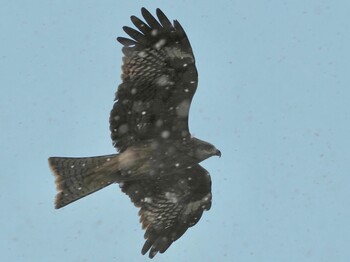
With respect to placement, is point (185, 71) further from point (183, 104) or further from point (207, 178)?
point (207, 178)

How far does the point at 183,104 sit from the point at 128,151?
112cm

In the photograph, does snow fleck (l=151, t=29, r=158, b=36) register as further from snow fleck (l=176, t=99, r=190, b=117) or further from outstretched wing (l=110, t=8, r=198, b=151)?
snow fleck (l=176, t=99, r=190, b=117)

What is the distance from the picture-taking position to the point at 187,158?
1541cm

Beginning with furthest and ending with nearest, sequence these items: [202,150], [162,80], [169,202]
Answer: [169,202], [202,150], [162,80]

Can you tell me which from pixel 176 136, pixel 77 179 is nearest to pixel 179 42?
pixel 176 136

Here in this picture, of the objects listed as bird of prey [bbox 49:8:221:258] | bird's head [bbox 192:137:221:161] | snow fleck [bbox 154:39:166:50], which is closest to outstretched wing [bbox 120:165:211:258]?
bird of prey [bbox 49:8:221:258]

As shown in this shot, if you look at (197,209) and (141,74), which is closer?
(141,74)

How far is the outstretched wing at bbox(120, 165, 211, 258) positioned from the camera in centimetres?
1603

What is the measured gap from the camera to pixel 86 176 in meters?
15.4

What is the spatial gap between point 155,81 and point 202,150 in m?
1.25

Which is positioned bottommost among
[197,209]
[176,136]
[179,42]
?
[197,209]

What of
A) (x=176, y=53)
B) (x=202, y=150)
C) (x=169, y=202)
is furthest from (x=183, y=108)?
(x=169, y=202)

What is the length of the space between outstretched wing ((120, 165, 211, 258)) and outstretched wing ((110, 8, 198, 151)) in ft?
Result: 3.25

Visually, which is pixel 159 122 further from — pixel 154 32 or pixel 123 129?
pixel 154 32
